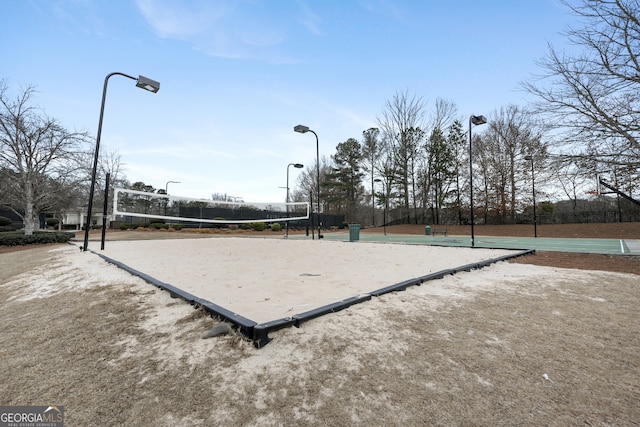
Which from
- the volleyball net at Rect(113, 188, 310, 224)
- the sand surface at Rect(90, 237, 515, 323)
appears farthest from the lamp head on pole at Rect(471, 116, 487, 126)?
the volleyball net at Rect(113, 188, 310, 224)

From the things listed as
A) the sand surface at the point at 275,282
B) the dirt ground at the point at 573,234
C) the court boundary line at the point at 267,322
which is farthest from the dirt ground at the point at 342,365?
the dirt ground at the point at 573,234

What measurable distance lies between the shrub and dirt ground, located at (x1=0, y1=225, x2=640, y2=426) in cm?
1307

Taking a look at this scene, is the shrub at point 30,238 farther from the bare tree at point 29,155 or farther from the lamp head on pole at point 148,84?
the lamp head on pole at point 148,84

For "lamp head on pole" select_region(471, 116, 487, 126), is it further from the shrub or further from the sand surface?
the shrub

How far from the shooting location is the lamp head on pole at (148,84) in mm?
8693

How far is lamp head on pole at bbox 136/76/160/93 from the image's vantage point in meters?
8.69

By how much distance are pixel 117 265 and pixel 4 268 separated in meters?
3.89

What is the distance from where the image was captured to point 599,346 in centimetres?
241

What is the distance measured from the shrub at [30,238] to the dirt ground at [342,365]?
13.1 m

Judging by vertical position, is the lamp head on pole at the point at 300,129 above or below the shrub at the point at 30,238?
above

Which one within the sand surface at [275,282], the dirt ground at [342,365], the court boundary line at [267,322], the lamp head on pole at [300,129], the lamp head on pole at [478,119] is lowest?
the dirt ground at [342,365]

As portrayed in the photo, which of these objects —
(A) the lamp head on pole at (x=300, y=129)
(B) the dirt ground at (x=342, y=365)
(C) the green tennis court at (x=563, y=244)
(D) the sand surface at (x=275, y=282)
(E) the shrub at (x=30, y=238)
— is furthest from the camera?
(A) the lamp head on pole at (x=300, y=129)

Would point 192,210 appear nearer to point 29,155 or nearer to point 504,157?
point 29,155

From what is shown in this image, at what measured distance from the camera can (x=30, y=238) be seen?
12.4m
